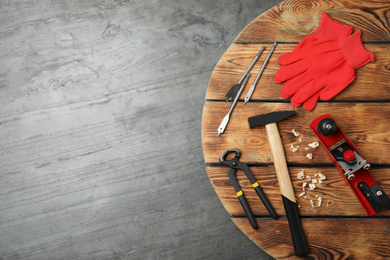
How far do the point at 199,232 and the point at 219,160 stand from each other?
589 millimetres

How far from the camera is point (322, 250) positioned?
4.06 ft

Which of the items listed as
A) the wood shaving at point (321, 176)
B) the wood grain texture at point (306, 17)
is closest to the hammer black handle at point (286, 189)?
the wood shaving at point (321, 176)

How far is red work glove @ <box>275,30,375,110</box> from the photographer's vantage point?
132 centimetres

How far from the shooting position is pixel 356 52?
1.33 m

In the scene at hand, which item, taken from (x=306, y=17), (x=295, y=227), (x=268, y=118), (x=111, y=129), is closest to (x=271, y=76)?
(x=268, y=118)

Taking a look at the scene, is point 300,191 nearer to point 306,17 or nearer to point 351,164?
point 351,164

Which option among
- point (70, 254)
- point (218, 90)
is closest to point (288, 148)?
point (218, 90)

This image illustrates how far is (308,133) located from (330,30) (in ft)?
1.50

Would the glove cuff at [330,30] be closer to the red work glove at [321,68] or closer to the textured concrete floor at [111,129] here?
the red work glove at [321,68]

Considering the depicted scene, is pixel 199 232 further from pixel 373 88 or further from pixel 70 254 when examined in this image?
pixel 373 88

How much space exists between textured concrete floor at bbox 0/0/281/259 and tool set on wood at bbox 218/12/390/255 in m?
0.48

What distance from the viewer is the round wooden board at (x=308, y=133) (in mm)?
1245

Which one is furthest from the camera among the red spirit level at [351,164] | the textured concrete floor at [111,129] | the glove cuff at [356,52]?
the textured concrete floor at [111,129]

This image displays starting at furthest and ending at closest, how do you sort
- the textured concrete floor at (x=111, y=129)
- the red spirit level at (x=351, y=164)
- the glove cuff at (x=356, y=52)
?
the textured concrete floor at (x=111, y=129) → the glove cuff at (x=356, y=52) → the red spirit level at (x=351, y=164)
